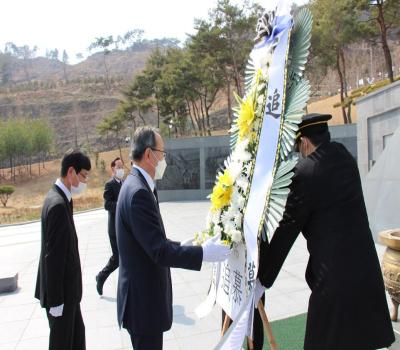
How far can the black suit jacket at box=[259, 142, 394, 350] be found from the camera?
1855 millimetres

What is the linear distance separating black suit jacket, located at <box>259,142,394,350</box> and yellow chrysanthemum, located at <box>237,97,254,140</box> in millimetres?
391

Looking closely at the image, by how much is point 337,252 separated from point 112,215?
3.76 metres

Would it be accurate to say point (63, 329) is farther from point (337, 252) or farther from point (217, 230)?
point (337, 252)

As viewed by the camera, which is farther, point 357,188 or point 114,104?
point 114,104

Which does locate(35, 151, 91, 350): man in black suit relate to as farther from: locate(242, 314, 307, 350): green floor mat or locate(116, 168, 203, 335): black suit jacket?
locate(242, 314, 307, 350): green floor mat

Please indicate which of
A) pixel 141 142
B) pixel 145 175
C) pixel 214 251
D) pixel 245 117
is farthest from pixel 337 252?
pixel 141 142

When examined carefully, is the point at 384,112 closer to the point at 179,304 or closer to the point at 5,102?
the point at 179,304

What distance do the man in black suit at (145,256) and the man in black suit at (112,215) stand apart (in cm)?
271

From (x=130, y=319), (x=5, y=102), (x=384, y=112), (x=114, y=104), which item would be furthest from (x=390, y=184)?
(x=5, y=102)

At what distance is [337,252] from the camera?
1854 millimetres

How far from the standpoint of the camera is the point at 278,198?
1.87 m

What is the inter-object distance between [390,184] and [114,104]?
67708 millimetres

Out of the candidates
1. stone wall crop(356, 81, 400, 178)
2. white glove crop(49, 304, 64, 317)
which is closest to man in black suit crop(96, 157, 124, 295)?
white glove crop(49, 304, 64, 317)

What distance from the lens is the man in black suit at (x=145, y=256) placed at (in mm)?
2092
